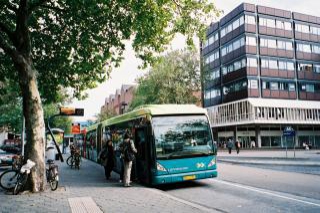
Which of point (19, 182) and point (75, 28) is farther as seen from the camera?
point (75, 28)

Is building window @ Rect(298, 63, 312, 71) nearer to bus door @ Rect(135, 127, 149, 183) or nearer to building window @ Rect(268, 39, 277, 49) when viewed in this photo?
building window @ Rect(268, 39, 277, 49)

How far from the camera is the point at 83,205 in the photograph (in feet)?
25.9

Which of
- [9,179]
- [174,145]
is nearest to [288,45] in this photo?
[174,145]

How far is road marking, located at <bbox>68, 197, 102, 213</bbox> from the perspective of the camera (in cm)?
728

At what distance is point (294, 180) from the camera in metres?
12.8

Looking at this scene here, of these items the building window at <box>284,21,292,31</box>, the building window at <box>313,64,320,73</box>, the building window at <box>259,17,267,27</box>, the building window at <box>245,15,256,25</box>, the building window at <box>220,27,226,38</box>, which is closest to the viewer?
the building window at <box>245,15,256,25</box>

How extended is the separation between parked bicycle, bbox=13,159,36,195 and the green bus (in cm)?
356

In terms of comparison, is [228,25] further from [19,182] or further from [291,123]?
[19,182]

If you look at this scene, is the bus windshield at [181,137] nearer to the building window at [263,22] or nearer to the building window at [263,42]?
the building window at [263,42]

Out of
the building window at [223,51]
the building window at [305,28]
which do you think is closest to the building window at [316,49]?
the building window at [305,28]

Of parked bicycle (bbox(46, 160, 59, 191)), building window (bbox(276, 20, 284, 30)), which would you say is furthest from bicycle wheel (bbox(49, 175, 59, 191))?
Answer: building window (bbox(276, 20, 284, 30))

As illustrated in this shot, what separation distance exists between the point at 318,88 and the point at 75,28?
4786 centimetres

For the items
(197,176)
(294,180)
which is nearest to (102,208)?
(197,176)

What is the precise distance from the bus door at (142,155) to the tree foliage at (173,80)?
1315 inches
